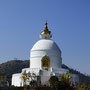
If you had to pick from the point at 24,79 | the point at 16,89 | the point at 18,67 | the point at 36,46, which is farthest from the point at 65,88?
the point at 18,67

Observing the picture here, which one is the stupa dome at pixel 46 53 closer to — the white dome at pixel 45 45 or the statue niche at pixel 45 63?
the white dome at pixel 45 45

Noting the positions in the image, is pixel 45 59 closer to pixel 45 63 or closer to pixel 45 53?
pixel 45 63

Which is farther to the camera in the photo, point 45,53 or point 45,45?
point 45,45

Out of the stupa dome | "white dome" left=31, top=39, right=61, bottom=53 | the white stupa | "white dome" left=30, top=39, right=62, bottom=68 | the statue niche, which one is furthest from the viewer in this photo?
"white dome" left=31, top=39, right=61, bottom=53

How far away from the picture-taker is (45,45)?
3294 cm

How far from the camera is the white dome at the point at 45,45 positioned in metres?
32.6

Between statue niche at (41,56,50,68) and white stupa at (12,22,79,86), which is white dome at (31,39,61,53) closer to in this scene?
white stupa at (12,22,79,86)

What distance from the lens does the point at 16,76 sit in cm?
3108

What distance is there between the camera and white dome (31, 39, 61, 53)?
107 ft

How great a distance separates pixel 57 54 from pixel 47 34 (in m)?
4.17

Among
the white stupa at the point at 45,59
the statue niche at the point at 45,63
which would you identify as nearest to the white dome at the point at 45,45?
the white stupa at the point at 45,59

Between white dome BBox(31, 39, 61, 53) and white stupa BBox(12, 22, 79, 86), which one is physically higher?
white dome BBox(31, 39, 61, 53)

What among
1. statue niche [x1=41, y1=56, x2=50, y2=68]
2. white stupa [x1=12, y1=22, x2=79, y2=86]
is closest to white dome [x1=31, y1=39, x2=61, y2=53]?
white stupa [x1=12, y1=22, x2=79, y2=86]

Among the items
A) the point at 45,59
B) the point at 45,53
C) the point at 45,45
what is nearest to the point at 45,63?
the point at 45,59
